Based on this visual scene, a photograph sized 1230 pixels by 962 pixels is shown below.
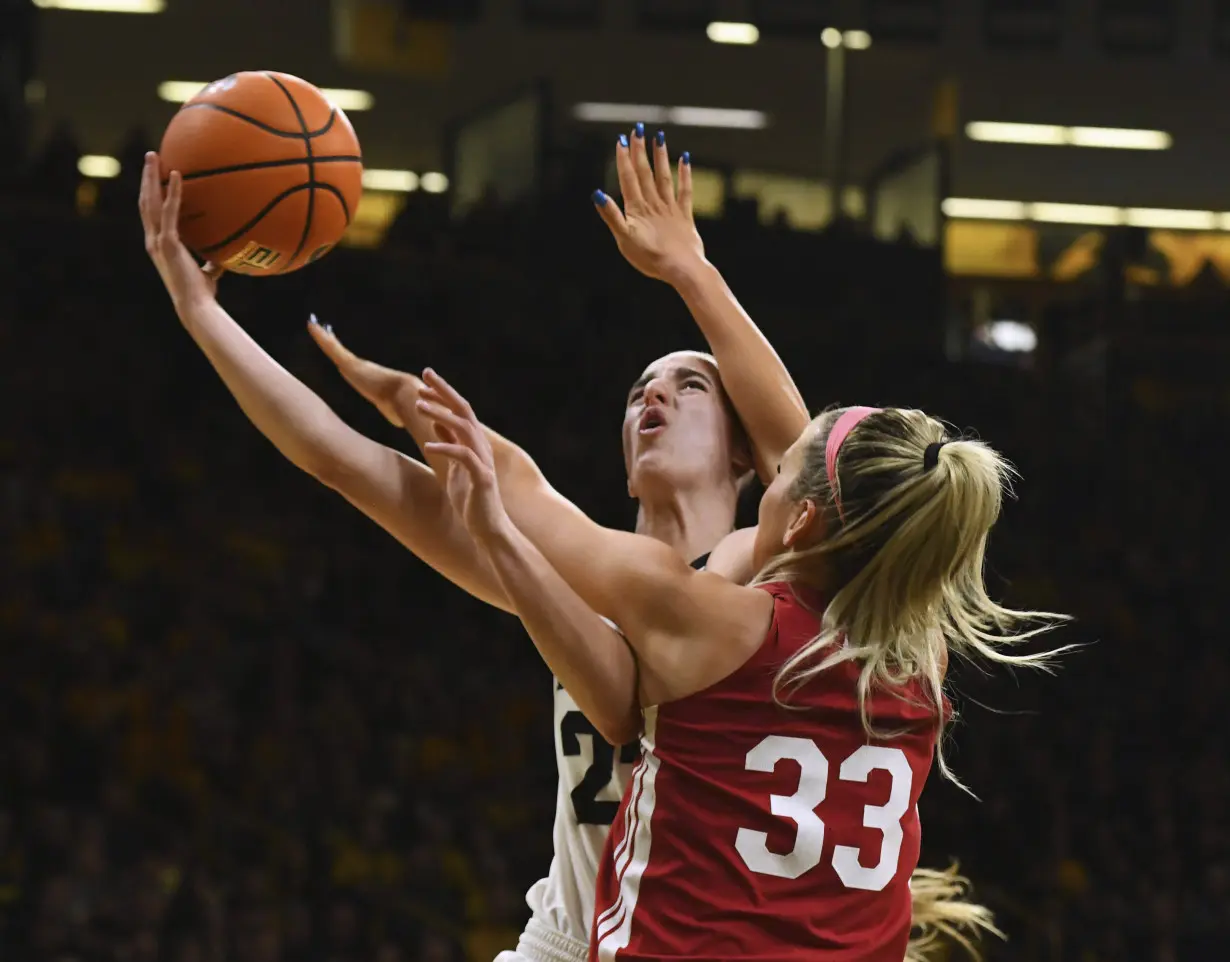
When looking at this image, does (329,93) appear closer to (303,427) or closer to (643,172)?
(643,172)

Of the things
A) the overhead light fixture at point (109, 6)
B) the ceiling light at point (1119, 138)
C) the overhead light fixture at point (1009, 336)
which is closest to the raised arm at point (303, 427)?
the overhead light fixture at point (1009, 336)

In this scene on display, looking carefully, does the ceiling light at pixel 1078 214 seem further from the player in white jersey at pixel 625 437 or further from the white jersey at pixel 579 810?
the white jersey at pixel 579 810

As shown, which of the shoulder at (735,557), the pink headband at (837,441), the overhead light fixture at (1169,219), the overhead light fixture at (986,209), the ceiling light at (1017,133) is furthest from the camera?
the overhead light fixture at (1169,219)

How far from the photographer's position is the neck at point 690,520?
10.6 ft

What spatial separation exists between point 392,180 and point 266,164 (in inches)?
440

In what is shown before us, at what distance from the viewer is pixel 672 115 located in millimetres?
13992

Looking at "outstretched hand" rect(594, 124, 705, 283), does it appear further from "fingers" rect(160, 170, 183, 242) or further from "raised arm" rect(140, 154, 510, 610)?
"fingers" rect(160, 170, 183, 242)

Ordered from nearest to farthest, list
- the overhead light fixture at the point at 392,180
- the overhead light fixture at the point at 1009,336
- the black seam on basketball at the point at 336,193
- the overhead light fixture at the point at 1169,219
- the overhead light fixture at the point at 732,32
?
the black seam on basketball at the point at 336,193
the overhead light fixture at the point at 732,32
the overhead light fixture at the point at 1009,336
the overhead light fixture at the point at 392,180
the overhead light fixture at the point at 1169,219

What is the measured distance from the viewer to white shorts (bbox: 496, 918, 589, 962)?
312 cm

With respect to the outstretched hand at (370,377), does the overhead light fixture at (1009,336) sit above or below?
above

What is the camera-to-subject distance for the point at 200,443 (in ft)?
28.7

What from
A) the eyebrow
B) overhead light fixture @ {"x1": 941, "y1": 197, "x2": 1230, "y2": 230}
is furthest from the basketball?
overhead light fixture @ {"x1": 941, "y1": 197, "x2": 1230, "y2": 230}

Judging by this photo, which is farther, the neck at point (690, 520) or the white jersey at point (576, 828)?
the neck at point (690, 520)

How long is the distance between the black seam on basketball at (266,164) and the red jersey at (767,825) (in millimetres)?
1378
